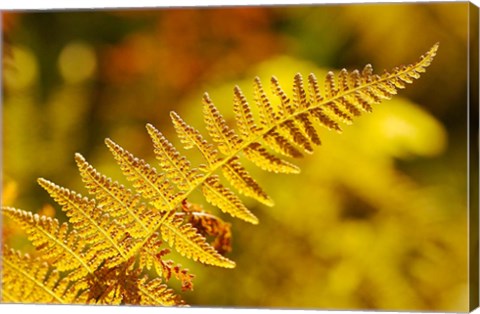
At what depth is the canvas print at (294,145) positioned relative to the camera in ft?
7.68

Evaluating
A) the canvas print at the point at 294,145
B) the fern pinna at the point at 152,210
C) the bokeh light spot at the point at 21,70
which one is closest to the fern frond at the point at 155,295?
the fern pinna at the point at 152,210

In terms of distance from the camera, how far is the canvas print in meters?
2.34

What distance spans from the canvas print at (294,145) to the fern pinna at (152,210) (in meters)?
0.73

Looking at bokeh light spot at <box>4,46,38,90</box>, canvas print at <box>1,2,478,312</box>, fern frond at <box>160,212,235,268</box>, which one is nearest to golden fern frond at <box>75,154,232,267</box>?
fern frond at <box>160,212,235,268</box>

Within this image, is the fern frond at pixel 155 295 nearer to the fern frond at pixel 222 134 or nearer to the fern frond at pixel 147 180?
the fern frond at pixel 147 180

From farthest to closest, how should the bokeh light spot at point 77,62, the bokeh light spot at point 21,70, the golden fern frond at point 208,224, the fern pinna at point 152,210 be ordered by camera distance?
the bokeh light spot at point 77,62
the bokeh light spot at point 21,70
the golden fern frond at point 208,224
the fern pinna at point 152,210

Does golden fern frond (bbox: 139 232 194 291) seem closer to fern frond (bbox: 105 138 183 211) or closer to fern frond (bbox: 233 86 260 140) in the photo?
fern frond (bbox: 105 138 183 211)

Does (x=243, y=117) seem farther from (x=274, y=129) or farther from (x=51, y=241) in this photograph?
(x=51, y=241)

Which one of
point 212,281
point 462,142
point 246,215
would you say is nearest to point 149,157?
point 212,281

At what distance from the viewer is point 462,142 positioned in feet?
7.45

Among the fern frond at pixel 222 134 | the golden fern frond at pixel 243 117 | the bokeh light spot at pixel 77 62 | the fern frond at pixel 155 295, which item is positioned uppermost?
the golden fern frond at pixel 243 117

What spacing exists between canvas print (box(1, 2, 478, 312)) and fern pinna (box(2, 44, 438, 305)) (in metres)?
0.73

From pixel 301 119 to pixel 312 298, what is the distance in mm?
1266

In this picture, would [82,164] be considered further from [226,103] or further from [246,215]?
[226,103]
